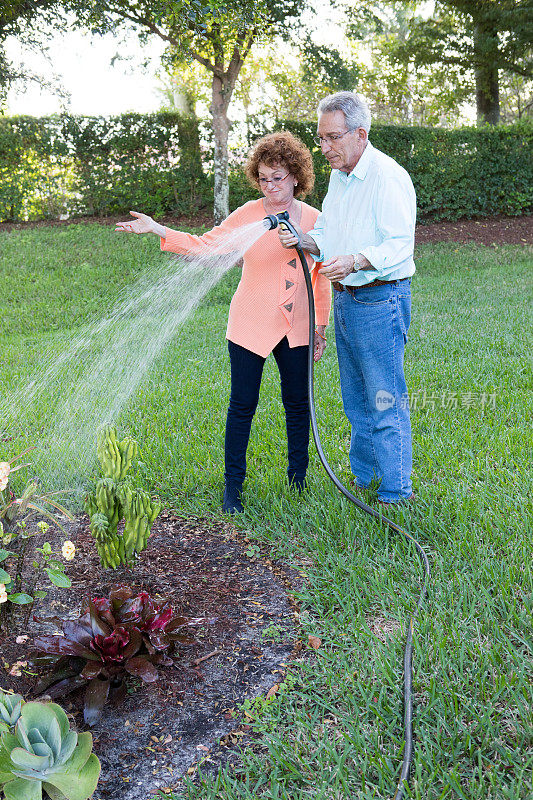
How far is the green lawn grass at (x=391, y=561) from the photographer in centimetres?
195

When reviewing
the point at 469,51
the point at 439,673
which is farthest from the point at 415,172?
the point at 439,673

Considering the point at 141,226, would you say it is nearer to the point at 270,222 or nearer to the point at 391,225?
the point at 270,222

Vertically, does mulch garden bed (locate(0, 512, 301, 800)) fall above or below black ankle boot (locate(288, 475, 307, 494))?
below

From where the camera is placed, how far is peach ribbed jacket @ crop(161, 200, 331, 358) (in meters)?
3.31

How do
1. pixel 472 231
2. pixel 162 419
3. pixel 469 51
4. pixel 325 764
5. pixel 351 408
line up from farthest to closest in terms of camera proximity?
1. pixel 469 51
2. pixel 472 231
3. pixel 162 419
4. pixel 351 408
5. pixel 325 764

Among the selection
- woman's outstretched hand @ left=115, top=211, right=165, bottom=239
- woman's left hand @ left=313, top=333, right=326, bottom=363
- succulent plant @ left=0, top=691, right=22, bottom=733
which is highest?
woman's outstretched hand @ left=115, top=211, right=165, bottom=239

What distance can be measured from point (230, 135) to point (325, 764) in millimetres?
13677

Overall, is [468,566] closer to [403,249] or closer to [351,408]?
[351,408]

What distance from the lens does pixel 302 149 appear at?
3.27 meters

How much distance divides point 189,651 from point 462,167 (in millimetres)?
15424

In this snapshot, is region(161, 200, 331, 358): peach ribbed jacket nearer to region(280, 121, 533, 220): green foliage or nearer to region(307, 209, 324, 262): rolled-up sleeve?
region(307, 209, 324, 262): rolled-up sleeve

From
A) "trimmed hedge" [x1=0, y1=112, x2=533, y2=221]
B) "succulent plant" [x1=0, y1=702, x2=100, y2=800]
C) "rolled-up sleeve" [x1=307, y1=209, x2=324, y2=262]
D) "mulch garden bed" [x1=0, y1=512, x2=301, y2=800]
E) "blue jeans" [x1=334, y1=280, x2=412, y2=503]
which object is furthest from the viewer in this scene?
"trimmed hedge" [x1=0, y1=112, x2=533, y2=221]

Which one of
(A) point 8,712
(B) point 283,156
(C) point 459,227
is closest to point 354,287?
(B) point 283,156

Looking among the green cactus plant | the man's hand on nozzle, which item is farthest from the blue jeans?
the green cactus plant
